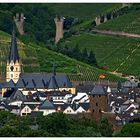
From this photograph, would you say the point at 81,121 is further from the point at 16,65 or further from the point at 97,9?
the point at 97,9

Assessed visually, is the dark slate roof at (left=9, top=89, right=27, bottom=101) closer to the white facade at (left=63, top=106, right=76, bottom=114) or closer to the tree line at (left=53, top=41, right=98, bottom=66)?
the white facade at (left=63, top=106, right=76, bottom=114)

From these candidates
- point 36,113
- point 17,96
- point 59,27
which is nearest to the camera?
point 36,113

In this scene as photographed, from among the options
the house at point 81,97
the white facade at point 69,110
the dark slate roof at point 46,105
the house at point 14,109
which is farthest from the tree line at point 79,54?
the white facade at point 69,110

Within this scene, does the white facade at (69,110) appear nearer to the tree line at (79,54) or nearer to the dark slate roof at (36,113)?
the dark slate roof at (36,113)

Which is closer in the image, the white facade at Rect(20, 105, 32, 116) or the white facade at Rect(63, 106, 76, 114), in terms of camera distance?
the white facade at Rect(63, 106, 76, 114)

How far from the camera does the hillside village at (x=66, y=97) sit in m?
44.7

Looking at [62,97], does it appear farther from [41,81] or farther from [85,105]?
[85,105]

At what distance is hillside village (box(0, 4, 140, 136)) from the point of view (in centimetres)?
4472

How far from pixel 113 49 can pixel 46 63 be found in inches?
605

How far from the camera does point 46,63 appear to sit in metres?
72.2

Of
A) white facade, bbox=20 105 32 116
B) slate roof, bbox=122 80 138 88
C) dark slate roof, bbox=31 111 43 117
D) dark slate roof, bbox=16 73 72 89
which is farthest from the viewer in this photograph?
slate roof, bbox=122 80 138 88

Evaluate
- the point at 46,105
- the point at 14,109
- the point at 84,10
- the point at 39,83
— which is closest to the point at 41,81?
the point at 39,83

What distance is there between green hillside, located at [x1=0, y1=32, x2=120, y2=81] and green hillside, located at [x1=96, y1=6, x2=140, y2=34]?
1517 centimetres

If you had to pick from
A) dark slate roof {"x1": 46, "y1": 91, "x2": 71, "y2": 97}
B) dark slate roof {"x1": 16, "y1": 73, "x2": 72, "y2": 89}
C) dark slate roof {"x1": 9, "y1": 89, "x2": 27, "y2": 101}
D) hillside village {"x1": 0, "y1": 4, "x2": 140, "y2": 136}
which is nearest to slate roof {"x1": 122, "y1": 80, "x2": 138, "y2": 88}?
hillside village {"x1": 0, "y1": 4, "x2": 140, "y2": 136}
